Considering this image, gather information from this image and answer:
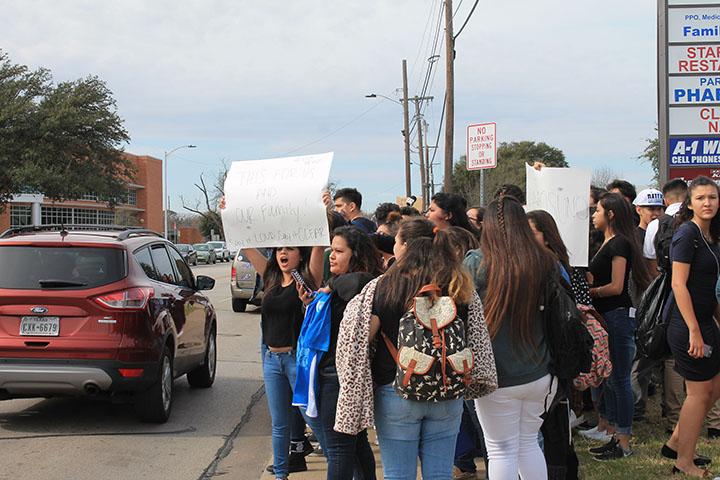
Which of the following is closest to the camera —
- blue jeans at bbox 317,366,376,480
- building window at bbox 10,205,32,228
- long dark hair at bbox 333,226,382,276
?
blue jeans at bbox 317,366,376,480

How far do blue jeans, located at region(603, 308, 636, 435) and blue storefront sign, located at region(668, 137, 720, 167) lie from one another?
18.8ft

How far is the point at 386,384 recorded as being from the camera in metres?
3.92

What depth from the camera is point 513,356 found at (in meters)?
4.18

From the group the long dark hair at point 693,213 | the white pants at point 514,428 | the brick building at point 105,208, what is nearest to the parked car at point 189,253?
the brick building at point 105,208

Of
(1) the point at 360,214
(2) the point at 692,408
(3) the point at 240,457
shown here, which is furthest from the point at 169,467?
(2) the point at 692,408

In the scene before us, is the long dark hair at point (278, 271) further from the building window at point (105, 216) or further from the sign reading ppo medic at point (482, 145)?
the building window at point (105, 216)

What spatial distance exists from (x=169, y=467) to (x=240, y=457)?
0.64m

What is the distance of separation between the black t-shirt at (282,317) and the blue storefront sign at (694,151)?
763cm

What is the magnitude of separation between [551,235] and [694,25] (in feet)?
25.2

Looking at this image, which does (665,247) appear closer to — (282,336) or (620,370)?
(620,370)

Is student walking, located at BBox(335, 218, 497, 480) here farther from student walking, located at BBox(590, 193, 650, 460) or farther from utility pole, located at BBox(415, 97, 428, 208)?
utility pole, located at BBox(415, 97, 428, 208)

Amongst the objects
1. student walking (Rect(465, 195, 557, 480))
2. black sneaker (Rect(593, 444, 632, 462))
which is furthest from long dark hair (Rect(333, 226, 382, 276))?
black sneaker (Rect(593, 444, 632, 462))

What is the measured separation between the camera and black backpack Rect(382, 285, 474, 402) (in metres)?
3.69

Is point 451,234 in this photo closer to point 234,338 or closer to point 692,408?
point 692,408
